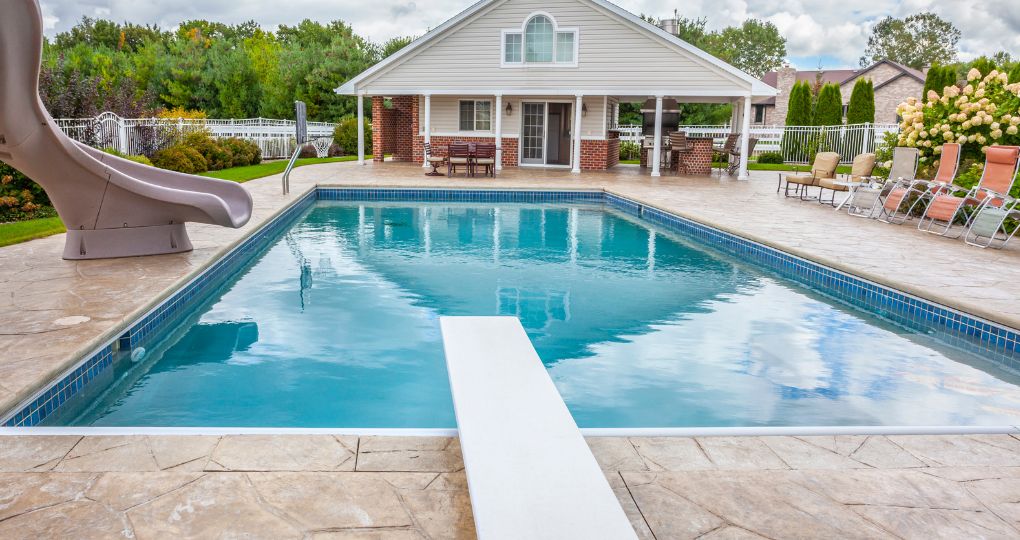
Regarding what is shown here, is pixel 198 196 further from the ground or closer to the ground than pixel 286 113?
closer to the ground

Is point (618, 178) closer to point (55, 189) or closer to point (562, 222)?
point (562, 222)

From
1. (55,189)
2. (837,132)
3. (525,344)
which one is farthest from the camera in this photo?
(837,132)

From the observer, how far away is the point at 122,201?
695 cm

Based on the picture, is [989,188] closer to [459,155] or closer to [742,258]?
[742,258]

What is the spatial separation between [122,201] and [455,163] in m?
11.0

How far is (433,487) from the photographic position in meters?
2.86

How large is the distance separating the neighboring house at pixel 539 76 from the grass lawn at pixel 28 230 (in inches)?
457

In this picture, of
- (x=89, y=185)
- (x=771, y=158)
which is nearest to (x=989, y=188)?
(x=89, y=185)

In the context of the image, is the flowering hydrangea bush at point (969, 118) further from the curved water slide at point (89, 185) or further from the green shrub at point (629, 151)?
the green shrub at point (629, 151)

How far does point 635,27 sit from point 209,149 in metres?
11.0

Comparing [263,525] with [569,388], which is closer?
[263,525]

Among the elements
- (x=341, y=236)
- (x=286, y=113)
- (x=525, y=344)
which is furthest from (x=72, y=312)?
(x=286, y=113)

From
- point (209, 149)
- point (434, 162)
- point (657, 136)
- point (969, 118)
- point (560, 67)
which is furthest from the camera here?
point (560, 67)

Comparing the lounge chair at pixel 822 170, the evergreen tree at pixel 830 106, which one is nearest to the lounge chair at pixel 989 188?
the lounge chair at pixel 822 170
